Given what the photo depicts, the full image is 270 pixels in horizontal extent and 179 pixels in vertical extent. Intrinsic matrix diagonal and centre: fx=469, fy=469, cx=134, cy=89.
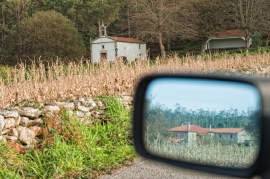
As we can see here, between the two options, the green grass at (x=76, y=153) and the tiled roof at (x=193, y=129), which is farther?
the green grass at (x=76, y=153)

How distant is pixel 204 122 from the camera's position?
1642mm

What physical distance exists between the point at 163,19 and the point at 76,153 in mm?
42008

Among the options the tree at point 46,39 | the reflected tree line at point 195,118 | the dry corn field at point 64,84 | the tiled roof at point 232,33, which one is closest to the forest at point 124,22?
the tree at point 46,39

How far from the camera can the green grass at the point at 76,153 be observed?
5691mm

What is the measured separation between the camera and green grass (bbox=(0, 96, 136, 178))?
18.7 feet

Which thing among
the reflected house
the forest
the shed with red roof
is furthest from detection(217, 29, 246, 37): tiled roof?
the reflected house

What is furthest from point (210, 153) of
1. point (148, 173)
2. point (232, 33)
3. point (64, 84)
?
point (232, 33)

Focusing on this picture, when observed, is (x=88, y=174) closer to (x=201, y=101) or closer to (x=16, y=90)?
(x=16, y=90)

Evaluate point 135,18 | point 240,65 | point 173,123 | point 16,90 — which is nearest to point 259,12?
point 135,18

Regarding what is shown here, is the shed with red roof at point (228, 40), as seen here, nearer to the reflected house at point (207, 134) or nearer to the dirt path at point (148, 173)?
the dirt path at point (148, 173)

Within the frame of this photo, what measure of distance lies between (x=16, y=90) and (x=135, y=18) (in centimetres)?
4056

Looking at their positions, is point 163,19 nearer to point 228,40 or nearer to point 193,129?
point 228,40

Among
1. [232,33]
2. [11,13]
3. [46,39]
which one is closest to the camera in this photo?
[46,39]

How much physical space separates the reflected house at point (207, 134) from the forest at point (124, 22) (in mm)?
36260
